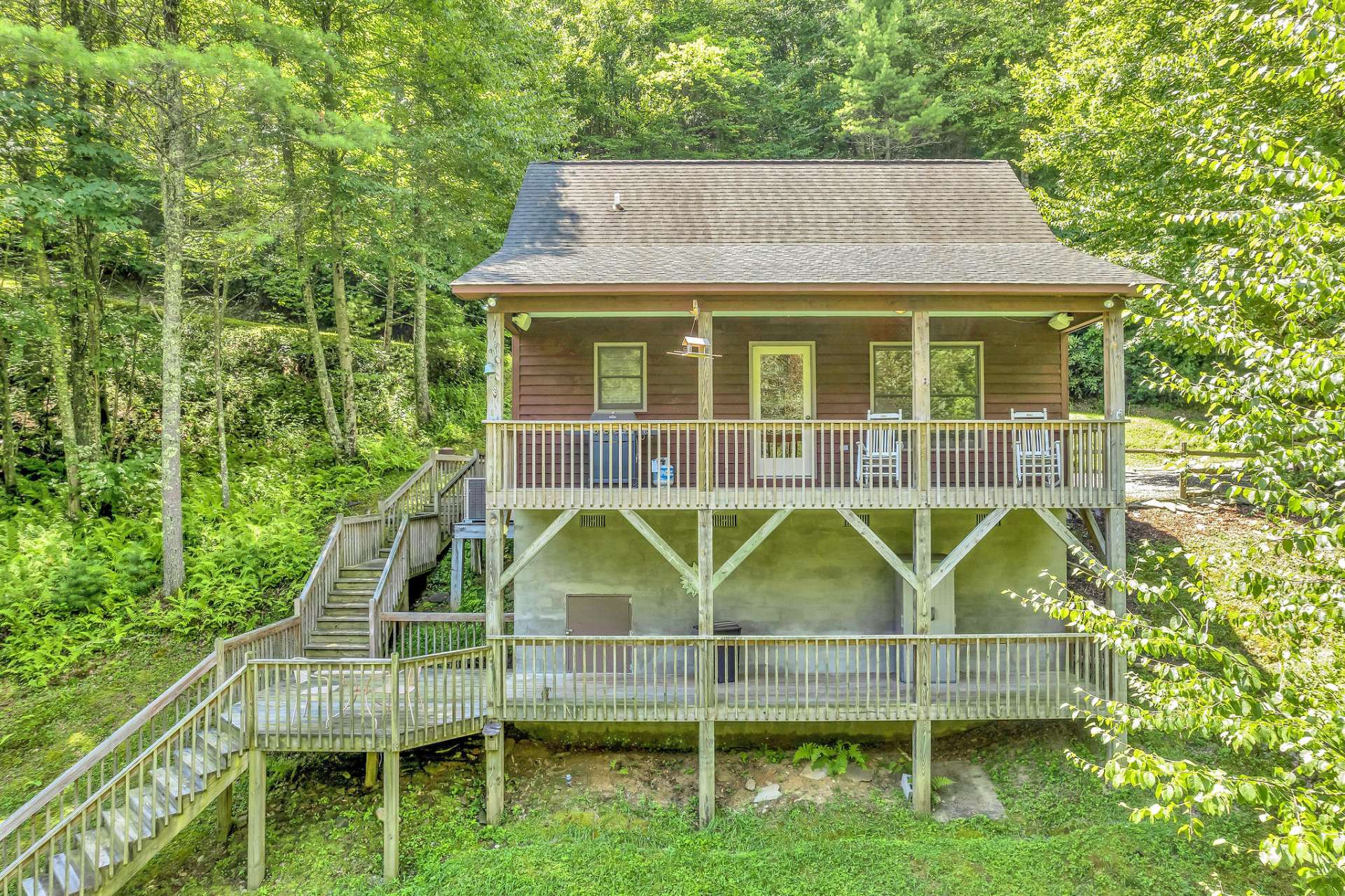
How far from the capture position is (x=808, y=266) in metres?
9.07

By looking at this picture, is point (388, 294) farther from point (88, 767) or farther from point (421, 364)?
point (88, 767)

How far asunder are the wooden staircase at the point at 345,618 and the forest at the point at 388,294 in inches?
42.7

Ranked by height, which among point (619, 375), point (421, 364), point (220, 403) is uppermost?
point (421, 364)

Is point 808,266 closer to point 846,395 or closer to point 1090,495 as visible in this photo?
point 846,395

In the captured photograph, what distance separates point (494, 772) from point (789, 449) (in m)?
5.93

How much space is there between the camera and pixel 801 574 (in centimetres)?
1007

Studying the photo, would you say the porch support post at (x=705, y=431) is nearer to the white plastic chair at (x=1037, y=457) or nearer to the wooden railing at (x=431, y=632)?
the wooden railing at (x=431, y=632)

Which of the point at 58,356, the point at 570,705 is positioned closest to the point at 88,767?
the point at 570,705

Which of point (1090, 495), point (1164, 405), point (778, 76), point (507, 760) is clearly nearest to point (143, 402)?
point (507, 760)

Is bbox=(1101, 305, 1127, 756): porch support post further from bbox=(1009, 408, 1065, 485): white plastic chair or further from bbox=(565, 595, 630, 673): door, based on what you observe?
bbox=(565, 595, 630, 673): door

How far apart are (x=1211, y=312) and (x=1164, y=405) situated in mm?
21334

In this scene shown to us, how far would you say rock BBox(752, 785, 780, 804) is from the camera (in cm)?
827

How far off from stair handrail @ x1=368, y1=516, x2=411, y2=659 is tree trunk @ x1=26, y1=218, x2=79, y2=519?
209 inches

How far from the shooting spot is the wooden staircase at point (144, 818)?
605cm
